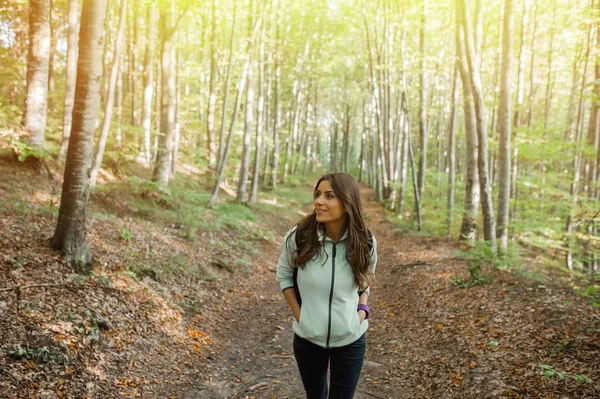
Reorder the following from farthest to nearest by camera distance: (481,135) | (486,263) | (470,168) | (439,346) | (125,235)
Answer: (470,168) → (481,135) → (486,263) → (125,235) → (439,346)

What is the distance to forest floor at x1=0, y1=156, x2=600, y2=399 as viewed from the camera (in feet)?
13.4

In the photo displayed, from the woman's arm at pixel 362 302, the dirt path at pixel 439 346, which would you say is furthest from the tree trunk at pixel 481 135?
the woman's arm at pixel 362 302

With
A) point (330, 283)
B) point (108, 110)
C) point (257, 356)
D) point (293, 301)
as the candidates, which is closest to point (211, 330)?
point (257, 356)

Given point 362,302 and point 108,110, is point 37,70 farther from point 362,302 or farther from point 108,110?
point 362,302

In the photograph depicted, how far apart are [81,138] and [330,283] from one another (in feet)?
15.0

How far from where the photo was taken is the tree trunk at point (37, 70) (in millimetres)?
9258

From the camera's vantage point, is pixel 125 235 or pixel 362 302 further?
pixel 125 235

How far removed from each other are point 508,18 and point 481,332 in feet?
27.1

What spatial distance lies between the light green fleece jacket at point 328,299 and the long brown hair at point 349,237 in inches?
1.8

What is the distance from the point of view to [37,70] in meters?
9.35

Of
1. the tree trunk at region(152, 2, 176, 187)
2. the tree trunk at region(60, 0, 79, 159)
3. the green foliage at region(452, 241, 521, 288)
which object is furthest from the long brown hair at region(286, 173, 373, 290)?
the tree trunk at region(60, 0, 79, 159)

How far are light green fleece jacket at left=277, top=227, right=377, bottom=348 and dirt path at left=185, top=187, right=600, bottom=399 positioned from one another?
8.56 feet

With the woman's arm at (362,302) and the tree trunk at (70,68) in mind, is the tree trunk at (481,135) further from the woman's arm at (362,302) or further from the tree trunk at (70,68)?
the tree trunk at (70,68)

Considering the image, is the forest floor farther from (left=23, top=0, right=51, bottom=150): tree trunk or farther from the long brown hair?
the long brown hair
